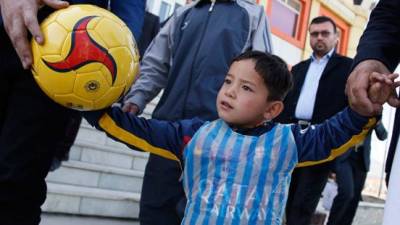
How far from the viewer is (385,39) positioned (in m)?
1.60

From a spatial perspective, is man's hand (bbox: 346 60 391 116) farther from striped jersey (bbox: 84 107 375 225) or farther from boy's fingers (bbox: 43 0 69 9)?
boy's fingers (bbox: 43 0 69 9)

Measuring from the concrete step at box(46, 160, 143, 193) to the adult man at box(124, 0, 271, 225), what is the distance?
1959 millimetres

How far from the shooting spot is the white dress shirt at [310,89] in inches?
151

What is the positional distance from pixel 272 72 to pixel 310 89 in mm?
2126

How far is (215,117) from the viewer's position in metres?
2.36

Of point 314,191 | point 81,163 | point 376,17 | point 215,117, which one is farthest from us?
point 81,163

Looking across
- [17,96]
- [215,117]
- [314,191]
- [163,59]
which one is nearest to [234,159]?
[215,117]

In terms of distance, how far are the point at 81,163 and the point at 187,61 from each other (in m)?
2.26

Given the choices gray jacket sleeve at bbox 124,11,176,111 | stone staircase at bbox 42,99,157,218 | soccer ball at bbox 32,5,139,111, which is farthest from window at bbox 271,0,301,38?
soccer ball at bbox 32,5,139,111

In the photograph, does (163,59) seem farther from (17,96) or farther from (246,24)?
(17,96)

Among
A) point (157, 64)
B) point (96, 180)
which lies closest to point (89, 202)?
point (96, 180)

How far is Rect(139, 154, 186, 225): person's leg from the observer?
2.37 meters

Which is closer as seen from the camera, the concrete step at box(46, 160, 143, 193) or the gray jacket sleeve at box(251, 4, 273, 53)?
the gray jacket sleeve at box(251, 4, 273, 53)

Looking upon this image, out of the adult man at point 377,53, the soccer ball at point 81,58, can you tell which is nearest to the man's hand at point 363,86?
the adult man at point 377,53
